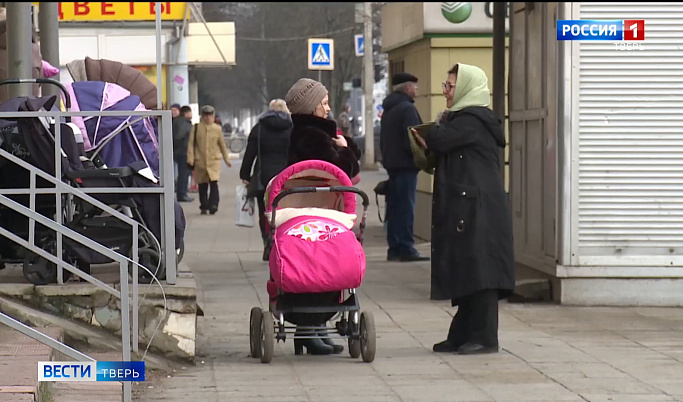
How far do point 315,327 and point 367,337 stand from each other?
1.07 feet

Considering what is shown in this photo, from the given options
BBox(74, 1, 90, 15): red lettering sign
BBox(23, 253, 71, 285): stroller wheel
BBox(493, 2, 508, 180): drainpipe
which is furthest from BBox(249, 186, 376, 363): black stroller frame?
BBox(74, 1, 90, 15): red lettering sign

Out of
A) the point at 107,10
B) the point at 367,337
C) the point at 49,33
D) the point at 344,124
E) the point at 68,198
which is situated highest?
the point at 107,10

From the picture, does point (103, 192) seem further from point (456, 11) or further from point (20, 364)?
point (456, 11)

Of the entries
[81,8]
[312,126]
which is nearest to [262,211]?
[312,126]

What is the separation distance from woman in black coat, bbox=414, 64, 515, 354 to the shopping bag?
4.88 m

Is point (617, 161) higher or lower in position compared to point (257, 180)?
higher

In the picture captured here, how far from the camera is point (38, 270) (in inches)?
295

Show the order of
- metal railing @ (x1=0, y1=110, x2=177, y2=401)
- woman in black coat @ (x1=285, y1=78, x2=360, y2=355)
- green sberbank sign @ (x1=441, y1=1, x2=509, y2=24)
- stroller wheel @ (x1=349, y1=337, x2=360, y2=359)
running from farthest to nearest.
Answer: green sberbank sign @ (x1=441, y1=1, x2=509, y2=24) → woman in black coat @ (x1=285, y1=78, x2=360, y2=355) → stroller wheel @ (x1=349, y1=337, x2=360, y2=359) → metal railing @ (x1=0, y1=110, x2=177, y2=401)

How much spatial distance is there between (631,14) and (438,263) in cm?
308

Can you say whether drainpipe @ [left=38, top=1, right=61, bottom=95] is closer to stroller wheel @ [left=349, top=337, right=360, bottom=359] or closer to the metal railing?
the metal railing

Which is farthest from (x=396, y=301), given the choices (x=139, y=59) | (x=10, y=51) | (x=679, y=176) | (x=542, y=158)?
(x=139, y=59)

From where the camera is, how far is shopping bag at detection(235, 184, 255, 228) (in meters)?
12.8

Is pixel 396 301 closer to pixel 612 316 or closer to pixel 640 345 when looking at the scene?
pixel 612 316

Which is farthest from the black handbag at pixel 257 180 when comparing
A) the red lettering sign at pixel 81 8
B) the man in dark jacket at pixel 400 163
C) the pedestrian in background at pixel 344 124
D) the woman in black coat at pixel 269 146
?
the red lettering sign at pixel 81 8
